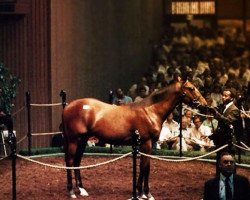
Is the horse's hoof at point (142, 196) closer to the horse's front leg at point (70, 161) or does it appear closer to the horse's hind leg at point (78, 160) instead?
the horse's hind leg at point (78, 160)

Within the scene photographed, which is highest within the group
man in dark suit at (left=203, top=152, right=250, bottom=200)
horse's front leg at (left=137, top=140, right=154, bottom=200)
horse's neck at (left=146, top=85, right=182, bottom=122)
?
horse's neck at (left=146, top=85, right=182, bottom=122)

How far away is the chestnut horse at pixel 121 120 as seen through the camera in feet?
47.5

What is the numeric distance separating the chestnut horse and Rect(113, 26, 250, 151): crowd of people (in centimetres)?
39

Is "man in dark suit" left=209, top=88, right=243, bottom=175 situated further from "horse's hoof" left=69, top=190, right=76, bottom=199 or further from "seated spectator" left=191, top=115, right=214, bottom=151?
"seated spectator" left=191, top=115, right=214, bottom=151

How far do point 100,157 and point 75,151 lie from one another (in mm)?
4247

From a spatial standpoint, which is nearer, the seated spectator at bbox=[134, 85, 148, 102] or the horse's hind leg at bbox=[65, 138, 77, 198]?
the horse's hind leg at bbox=[65, 138, 77, 198]

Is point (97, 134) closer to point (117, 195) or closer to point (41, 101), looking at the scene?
point (117, 195)

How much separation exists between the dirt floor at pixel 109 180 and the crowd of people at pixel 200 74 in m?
0.89

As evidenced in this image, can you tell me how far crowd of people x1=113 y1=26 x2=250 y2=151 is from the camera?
61.6 ft

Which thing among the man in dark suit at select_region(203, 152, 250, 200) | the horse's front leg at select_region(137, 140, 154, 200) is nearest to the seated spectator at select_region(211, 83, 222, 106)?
the horse's front leg at select_region(137, 140, 154, 200)

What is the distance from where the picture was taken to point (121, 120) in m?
14.6

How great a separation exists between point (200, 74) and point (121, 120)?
9969mm

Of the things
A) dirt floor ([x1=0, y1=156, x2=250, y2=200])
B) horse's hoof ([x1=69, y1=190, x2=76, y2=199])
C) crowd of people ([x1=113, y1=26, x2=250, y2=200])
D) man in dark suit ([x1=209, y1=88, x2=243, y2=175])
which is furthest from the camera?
dirt floor ([x1=0, y1=156, x2=250, y2=200])

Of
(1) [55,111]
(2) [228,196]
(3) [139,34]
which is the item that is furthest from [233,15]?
(2) [228,196]
